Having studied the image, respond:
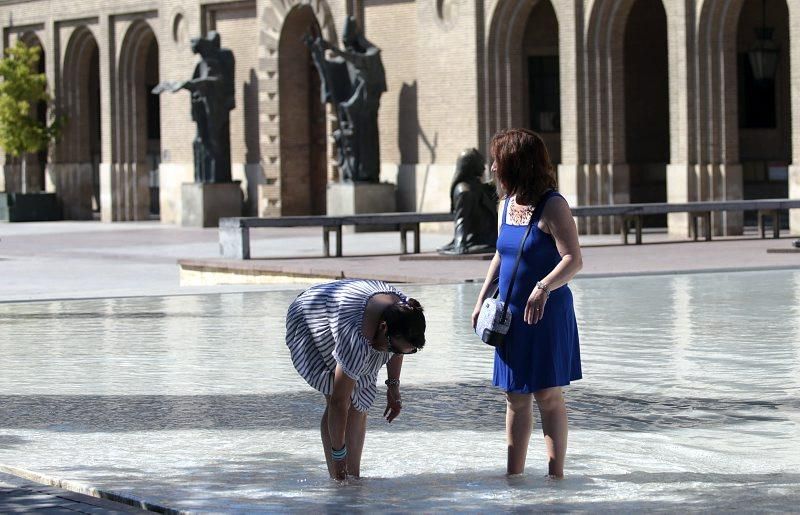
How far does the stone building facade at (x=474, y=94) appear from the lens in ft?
93.1

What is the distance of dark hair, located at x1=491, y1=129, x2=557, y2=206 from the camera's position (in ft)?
23.9

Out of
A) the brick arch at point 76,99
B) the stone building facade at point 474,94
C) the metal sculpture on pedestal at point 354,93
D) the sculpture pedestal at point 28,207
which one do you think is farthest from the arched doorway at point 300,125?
the sculpture pedestal at point 28,207

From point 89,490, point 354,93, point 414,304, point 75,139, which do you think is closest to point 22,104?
point 75,139

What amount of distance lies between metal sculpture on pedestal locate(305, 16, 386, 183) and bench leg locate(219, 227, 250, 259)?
350 inches

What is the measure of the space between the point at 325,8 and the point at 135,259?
32.4 feet

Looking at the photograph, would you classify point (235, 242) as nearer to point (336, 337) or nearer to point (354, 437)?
point (354, 437)

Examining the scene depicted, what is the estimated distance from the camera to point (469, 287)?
1816cm

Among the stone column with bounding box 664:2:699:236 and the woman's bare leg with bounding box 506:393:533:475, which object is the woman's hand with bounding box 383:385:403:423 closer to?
the woman's bare leg with bounding box 506:393:533:475

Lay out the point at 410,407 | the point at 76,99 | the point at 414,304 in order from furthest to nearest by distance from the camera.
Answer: the point at 76,99 → the point at 410,407 → the point at 414,304

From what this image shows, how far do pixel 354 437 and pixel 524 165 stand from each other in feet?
4.45

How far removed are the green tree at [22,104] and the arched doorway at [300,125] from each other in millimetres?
9363

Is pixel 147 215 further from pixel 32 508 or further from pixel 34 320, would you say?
pixel 32 508

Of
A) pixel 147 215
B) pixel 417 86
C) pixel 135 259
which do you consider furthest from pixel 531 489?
pixel 147 215

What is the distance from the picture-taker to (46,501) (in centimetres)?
721
